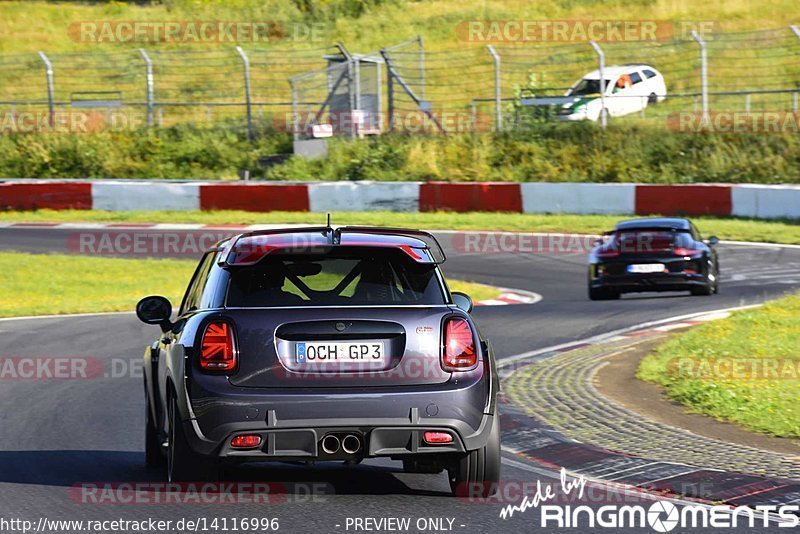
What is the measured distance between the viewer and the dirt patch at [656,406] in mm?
8562

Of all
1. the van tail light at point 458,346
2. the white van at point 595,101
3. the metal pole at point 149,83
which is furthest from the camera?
the metal pole at point 149,83

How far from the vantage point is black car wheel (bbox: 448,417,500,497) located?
6.75 m

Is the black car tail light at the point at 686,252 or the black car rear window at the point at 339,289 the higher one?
the black car rear window at the point at 339,289

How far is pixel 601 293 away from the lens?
18562 mm

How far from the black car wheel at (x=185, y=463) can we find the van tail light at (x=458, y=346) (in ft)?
4.14

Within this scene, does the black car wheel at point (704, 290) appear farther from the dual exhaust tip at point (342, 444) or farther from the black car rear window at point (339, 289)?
the dual exhaust tip at point (342, 444)

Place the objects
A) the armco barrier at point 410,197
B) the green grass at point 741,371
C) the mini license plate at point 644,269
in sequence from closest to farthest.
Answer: the green grass at point 741,371 < the mini license plate at point 644,269 < the armco barrier at point 410,197

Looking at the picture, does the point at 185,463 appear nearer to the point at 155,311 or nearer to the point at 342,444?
the point at 342,444

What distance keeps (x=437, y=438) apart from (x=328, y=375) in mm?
627

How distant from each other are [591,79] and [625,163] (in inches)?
111

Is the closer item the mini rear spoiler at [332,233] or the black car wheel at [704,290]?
the mini rear spoiler at [332,233]

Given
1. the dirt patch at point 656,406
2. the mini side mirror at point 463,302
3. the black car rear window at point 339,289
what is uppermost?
the black car rear window at point 339,289

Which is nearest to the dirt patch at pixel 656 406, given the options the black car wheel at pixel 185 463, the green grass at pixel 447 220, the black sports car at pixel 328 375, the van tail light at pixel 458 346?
the black sports car at pixel 328 375

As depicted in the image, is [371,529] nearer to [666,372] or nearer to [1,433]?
[1,433]
